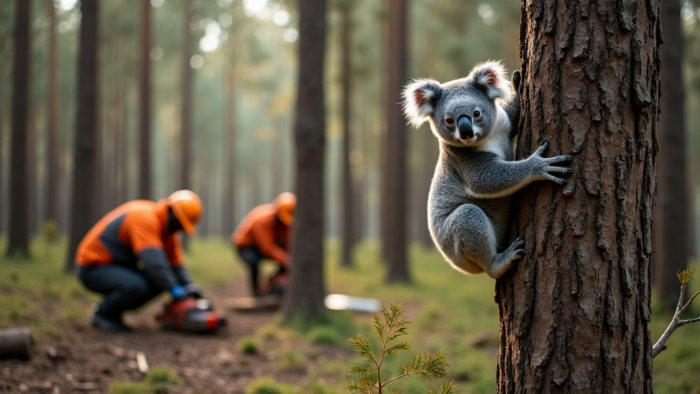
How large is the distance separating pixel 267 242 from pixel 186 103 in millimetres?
12520

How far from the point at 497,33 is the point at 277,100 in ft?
28.0

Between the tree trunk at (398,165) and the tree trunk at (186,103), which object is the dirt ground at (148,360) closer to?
the tree trunk at (398,165)

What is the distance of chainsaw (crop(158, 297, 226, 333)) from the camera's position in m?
7.47

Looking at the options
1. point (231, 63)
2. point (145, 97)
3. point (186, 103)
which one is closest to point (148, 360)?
point (145, 97)

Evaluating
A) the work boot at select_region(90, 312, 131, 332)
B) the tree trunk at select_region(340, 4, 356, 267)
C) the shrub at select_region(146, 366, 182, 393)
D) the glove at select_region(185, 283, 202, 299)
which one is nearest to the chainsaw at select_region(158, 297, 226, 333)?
the glove at select_region(185, 283, 202, 299)

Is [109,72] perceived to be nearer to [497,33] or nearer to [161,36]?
[161,36]

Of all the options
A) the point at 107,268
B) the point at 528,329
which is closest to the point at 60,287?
the point at 107,268

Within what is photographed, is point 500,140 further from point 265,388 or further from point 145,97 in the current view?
point 145,97

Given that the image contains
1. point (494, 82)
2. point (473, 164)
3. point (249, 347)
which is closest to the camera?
point (473, 164)

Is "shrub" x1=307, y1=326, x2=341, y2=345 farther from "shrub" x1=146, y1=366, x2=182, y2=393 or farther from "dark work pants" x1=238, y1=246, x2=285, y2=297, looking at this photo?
"dark work pants" x1=238, y1=246, x2=285, y2=297

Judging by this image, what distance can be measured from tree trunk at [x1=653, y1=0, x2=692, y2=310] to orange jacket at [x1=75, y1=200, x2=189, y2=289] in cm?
745

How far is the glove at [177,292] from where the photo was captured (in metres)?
7.24

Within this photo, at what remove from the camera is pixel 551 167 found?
2586 millimetres

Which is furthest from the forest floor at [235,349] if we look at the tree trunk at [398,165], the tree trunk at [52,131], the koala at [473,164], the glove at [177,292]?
the tree trunk at [52,131]
